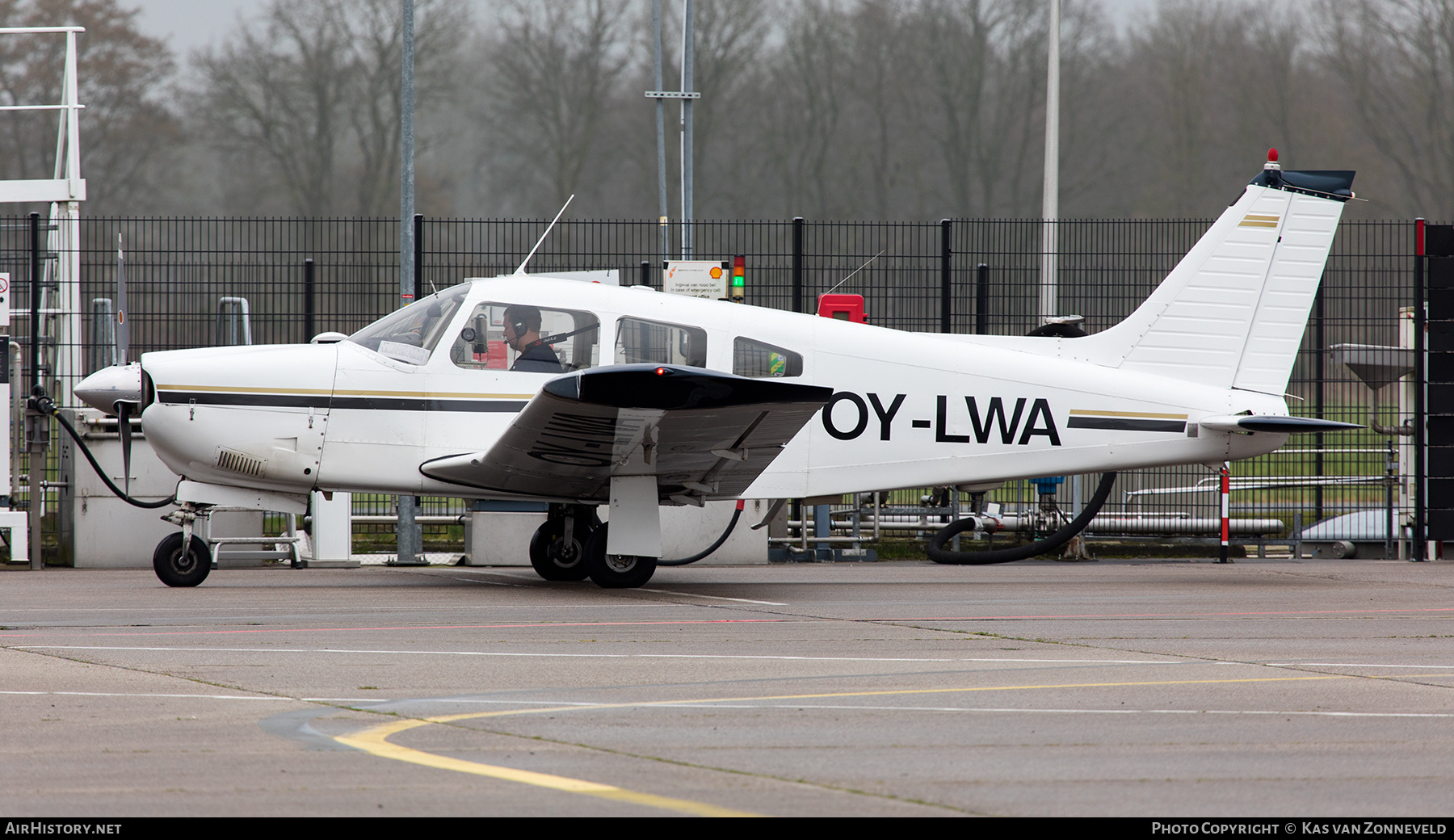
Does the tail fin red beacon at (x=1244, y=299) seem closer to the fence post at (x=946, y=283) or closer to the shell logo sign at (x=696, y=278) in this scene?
the fence post at (x=946, y=283)

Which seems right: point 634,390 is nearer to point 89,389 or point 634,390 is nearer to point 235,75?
point 89,389

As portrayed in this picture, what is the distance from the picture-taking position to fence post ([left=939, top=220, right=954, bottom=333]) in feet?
48.4

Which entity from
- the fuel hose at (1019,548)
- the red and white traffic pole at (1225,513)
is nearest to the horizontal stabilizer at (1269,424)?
the fuel hose at (1019,548)

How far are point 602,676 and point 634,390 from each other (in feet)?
8.78

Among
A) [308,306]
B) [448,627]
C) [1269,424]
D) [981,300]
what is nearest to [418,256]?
[308,306]

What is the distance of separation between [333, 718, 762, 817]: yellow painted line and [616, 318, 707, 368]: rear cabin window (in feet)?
17.8

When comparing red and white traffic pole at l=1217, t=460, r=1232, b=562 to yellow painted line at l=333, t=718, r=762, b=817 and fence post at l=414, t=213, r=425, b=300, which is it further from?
yellow painted line at l=333, t=718, r=762, b=817

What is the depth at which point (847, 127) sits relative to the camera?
43.2 m

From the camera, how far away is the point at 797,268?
1486cm

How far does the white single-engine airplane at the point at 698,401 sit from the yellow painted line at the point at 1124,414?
0.02 meters

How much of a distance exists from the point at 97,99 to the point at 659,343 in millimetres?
34373

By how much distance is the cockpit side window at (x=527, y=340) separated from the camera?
10.7 metres

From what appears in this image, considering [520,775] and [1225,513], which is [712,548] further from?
[520,775]

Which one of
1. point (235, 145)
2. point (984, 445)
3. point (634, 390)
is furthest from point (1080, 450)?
point (235, 145)
